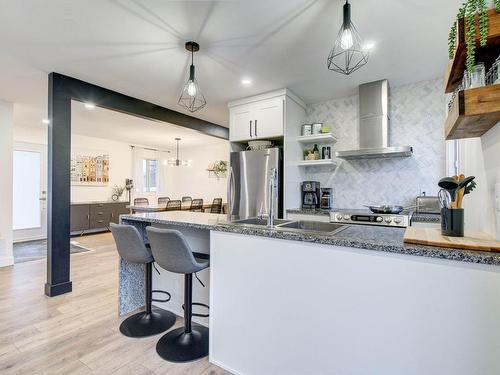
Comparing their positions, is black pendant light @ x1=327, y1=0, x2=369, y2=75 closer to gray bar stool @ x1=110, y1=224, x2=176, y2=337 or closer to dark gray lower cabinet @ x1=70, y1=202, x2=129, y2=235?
gray bar stool @ x1=110, y1=224, x2=176, y2=337

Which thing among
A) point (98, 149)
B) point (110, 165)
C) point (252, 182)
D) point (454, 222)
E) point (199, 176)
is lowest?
point (454, 222)

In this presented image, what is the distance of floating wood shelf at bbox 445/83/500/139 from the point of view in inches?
39.7

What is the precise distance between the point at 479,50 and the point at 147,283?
2.65 meters

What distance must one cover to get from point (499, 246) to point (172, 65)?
2998 millimetres

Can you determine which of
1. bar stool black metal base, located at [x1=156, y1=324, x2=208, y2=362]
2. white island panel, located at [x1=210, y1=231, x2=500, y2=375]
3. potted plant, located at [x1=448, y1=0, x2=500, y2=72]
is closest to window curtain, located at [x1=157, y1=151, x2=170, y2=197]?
bar stool black metal base, located at [x1=156, y1=324, x2=208, y2=362]

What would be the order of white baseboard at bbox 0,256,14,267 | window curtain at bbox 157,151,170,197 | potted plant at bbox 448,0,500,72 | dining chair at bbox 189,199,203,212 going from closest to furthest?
potted plant at bbox 448,0,500,72
white baseboard at bbox 0,256,14,267
dining chair at bbox 189,199,203,212
window curtain at bbox 157,151,170,197

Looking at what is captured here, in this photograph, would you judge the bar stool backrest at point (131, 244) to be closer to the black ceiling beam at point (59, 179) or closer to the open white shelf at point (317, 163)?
the black ceiling beam at point (59, 179)

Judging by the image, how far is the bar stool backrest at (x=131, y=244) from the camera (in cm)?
207

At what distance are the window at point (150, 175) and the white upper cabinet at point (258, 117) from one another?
4993 mm

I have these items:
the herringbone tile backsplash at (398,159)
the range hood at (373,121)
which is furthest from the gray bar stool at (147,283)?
the herringbone tile backsplash at (398,159)

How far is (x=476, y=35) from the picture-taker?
1.00m

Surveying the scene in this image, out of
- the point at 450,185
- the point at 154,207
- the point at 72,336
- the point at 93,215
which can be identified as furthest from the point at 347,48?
the point at 93,215

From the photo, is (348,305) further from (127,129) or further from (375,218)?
(127,129)

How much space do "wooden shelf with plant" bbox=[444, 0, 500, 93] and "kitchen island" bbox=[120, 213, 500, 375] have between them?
82 centimetres
